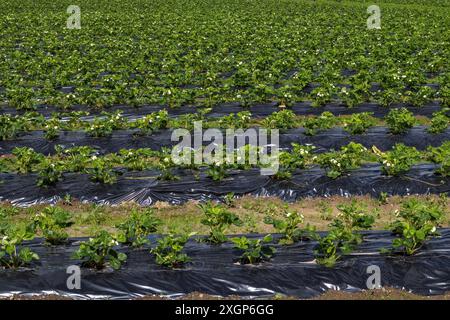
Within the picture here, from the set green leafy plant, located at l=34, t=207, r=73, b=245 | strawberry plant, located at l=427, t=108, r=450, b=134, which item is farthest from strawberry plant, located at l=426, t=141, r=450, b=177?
green leafy plant, located at l=34, t=207, r=73, b=245

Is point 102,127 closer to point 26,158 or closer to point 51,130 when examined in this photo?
point 51,130

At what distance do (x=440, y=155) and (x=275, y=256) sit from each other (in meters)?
4.67

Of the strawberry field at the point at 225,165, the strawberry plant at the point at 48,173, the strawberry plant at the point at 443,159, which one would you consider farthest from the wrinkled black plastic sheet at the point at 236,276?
the strawberry plant at the point at 443,159

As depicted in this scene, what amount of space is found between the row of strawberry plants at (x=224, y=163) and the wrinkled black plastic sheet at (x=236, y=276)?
116 inches

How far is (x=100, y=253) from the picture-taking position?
23.6 feet

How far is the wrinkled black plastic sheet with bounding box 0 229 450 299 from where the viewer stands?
273 inches

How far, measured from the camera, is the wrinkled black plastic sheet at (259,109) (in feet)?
48.5

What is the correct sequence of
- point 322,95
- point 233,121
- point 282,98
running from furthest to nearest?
point 282,98
point 322,95
point 233,121

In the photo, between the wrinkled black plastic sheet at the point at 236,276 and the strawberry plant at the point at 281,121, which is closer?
the wrinkled black plastic sheet at the point at 236,276

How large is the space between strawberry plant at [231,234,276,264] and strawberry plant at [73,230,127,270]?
1526 millimetres

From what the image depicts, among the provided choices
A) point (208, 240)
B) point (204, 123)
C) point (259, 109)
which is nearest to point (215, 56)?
point (259, 109)

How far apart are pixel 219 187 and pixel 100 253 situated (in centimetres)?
361

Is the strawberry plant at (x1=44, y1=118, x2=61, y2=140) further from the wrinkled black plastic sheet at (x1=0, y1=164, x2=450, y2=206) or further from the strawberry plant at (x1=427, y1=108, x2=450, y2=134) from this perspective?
the strawberry plant at (x1=427, y1=108, x2=450, y2=134)

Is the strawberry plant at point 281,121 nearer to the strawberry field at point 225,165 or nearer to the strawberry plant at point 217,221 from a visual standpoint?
the strawberry field at point 225,165
